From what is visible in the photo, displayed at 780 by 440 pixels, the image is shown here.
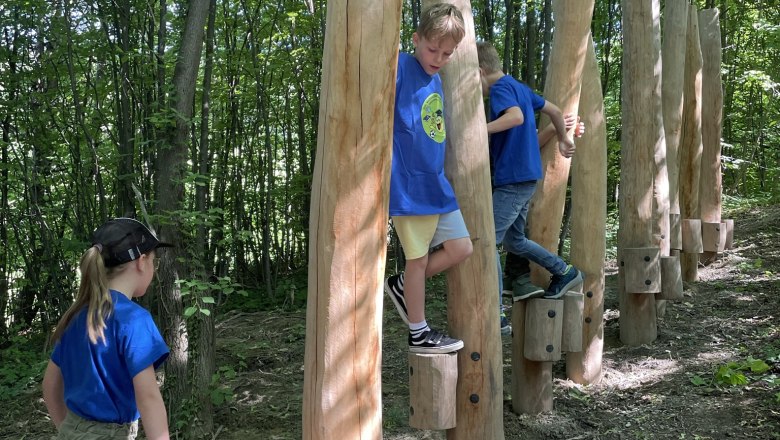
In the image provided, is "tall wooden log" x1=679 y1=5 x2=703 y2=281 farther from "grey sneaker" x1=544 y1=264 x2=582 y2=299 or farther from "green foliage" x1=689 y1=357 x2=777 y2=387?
"grey sneaker" x1=544 y1=264 x2=582 y2=299

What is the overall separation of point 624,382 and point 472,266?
7.81ft

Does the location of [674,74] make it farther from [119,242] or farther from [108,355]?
[108,355]

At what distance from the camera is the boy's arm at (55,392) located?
2.38 m

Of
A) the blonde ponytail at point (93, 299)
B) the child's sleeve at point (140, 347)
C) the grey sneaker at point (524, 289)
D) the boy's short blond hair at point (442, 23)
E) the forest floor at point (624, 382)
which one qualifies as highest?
the boy's short blond hair at point (442, 23)

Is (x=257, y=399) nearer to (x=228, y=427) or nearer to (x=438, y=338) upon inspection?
(x=228, y=427)

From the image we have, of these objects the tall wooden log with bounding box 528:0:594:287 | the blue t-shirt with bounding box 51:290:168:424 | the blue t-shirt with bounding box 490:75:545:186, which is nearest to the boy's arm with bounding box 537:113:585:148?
the tall wooden log with bounding box 528:0:594:287

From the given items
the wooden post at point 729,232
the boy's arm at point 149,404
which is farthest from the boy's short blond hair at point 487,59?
the wooden post at point 729,232

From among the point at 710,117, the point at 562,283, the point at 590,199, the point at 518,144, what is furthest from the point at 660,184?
the point at 710,117

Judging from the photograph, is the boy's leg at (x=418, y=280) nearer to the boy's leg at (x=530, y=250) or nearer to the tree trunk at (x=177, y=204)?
the boy's leg at (x=530, y=250)

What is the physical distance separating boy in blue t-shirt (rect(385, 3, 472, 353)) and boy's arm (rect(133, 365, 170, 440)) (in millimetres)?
1194

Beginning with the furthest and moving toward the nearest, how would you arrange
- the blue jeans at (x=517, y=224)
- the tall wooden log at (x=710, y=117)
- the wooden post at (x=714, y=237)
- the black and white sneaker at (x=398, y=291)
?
1. the tall wooden log at (x=710, y=117)
2. the wooden post at (x=714, y=237)
3. the blue jeans at (x=517, y=224)
4. the black and white sneaker at (x=398, y=291)

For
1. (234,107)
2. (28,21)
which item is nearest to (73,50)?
(28,21)

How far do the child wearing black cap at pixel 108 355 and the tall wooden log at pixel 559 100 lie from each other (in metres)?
2.67

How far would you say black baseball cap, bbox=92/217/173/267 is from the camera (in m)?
2.37
